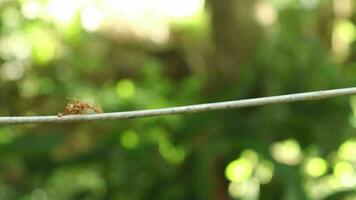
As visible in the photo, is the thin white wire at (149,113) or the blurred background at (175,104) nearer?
the thin white wire at (149,113)

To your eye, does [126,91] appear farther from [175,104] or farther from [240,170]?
[240,170]

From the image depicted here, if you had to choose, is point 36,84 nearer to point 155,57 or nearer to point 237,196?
point 155,57

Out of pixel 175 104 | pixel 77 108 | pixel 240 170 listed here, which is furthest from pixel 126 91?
pixel 77 108

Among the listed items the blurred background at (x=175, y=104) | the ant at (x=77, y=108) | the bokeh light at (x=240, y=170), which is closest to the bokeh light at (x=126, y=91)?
the blurred background at (x=175, y=104)

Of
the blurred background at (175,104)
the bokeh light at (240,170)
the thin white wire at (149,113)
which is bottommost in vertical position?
the bokeh light at (240,170)

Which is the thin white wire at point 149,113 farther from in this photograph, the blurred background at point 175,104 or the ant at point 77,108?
the blurred background at point 175,104

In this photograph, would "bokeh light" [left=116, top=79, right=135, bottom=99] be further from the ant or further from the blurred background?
the ant

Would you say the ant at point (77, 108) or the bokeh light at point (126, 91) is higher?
the ant at point (77, 108)

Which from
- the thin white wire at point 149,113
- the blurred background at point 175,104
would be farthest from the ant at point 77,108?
the blurred background at point 175,104
